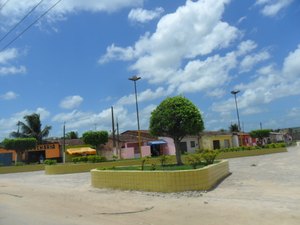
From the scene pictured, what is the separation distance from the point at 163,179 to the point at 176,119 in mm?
5293

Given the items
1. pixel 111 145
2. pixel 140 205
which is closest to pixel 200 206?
pixel 140 205

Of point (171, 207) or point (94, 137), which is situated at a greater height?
point (94, 137)

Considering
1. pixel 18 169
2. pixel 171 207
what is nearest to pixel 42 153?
pixel 18 169

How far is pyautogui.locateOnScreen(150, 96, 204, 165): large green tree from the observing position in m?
19.2

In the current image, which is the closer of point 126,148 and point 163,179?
point 163,179

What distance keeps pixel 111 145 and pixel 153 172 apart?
40.7m

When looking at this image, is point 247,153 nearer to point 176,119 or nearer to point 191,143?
point 191,143

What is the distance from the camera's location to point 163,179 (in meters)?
14.5

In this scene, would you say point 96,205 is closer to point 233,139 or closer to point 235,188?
point 235,188

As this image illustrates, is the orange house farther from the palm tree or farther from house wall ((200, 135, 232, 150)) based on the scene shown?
house wall ((200, 135, 232, 150))

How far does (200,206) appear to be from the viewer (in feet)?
Answer: 37.5

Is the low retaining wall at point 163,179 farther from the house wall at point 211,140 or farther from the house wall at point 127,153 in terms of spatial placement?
the house wall at point 211,140

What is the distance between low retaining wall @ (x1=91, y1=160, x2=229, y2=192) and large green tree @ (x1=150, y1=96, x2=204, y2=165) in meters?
2.73

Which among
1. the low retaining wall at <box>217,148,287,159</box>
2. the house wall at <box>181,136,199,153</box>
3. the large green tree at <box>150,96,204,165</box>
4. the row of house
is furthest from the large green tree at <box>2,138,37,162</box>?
the large green tree at <box>150,96,204,165</box>
